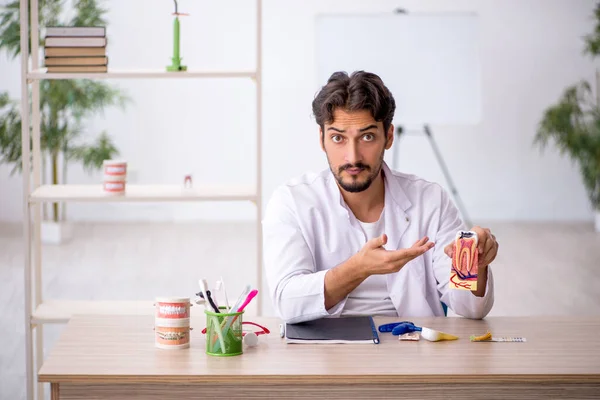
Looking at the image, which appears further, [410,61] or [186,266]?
[410,61]

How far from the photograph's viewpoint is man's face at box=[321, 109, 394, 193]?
8.09 feet

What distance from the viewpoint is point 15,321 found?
498 cm

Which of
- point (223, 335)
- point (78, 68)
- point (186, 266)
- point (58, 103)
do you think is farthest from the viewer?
point (58, 103)

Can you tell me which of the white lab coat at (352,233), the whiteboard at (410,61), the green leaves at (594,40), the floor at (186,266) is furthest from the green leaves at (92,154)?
the white lab coat at (352,233)

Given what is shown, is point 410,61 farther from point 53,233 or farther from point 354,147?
point 354,147

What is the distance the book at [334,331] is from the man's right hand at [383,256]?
0.14 m

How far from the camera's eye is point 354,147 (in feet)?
8.05

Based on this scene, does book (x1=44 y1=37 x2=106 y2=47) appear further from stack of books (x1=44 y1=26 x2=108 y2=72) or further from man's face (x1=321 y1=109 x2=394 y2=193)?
man's face (x1=321 y1=109 x2=394 y2=193)

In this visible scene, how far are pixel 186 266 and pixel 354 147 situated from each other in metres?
4.31

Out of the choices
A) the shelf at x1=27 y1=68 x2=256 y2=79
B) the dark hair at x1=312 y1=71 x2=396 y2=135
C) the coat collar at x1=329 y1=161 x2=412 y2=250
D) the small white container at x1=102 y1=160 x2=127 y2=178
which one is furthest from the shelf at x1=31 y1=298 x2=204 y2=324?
the dark hair at x1=312 y1=71 x2=396 y2=135

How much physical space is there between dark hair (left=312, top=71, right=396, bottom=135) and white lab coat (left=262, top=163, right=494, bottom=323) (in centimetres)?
19

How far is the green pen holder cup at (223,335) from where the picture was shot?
1.94 meters

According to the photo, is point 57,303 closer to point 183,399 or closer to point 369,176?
point 369,176

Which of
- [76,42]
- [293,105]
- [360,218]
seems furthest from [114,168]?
[293,105]
